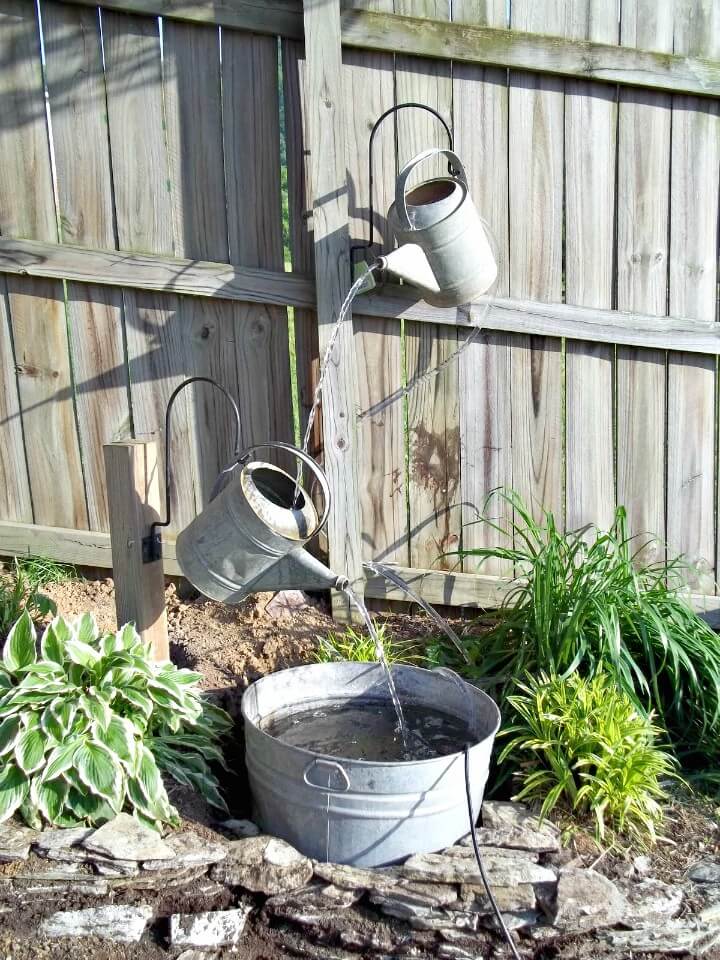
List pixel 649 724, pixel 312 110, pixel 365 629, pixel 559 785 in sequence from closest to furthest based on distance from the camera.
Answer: pixel 559 785 → pixel 649 724 → pixel 312 110 → pixel 365 629

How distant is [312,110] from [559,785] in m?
2.24

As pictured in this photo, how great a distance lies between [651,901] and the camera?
7.20ft

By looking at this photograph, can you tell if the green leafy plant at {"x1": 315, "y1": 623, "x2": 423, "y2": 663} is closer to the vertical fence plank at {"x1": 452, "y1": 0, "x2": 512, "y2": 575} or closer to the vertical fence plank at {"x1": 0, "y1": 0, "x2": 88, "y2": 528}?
the vertical fence plank at {"x1": 452, "y1": 0, "x2": 512, "y2": 575}

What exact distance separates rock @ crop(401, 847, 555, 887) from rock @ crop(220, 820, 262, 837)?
1.39ft

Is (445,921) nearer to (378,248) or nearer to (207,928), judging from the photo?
(207,928)

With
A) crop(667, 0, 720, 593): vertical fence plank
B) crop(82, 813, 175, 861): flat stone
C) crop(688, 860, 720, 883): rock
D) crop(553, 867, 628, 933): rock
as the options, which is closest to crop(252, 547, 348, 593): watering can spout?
crop(82, 813, 175, 861): flat stone

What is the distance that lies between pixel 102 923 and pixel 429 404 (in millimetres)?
1996

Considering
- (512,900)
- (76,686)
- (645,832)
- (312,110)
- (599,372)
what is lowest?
(645,832)

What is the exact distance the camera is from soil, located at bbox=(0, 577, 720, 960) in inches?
80.1

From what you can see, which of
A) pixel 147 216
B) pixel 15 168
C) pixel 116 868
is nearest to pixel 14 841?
pixel 116 868

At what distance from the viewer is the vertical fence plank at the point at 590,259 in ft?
10.4

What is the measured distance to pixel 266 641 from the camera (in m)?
3.08

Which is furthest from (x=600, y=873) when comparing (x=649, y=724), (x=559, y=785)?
(x=649, y=724)

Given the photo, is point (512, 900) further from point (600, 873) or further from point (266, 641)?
point (266, 641)
